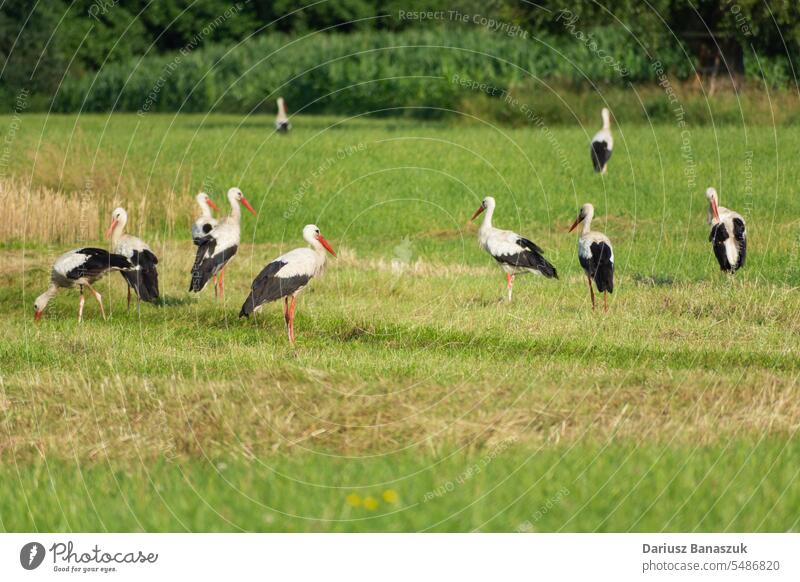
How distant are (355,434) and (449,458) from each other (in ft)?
3.47

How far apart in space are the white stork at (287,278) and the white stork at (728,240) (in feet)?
17.0

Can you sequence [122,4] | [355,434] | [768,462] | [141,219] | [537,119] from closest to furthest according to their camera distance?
[768,462] → [355,434] → [141,219] → [537,119] → [122,4]

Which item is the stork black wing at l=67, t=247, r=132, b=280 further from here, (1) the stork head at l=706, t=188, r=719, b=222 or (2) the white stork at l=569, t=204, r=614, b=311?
(1) the stork head at l=706, t=188, r=719, b=222

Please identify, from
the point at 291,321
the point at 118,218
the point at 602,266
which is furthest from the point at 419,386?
the point at 118,218

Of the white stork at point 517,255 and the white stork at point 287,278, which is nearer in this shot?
the white stork at point 287,278

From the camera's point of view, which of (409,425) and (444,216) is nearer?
(409,425)

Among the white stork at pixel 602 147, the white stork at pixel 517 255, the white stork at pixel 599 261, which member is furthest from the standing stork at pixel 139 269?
the white stork at pixel 602 147

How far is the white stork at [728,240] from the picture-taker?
15.8 meters

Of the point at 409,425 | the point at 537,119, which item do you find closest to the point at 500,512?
the point at 409,425

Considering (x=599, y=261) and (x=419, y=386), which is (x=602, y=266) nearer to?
(x=599, y=261)

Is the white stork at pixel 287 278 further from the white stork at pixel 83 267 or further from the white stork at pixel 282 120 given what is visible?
the white stork at pixel 282 120

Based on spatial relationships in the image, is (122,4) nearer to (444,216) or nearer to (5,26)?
(5,26)

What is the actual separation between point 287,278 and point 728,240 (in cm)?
582

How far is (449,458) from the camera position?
859cm
